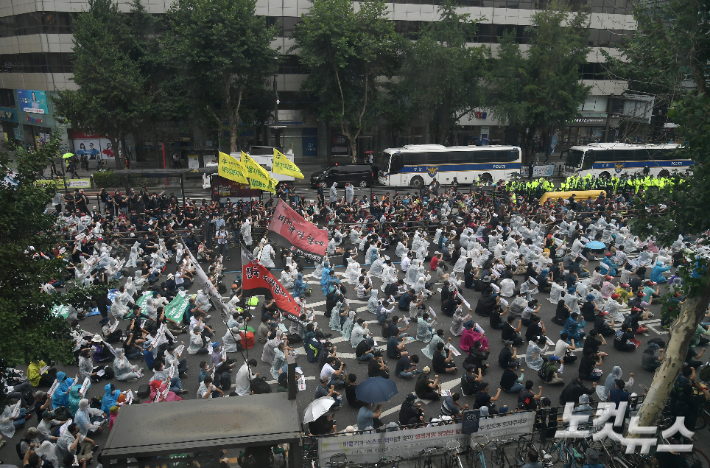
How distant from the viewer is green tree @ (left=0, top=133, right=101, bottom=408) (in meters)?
7.09

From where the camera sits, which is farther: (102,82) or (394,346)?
(102,82)

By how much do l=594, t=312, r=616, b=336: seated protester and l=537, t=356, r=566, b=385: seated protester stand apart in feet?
5.87

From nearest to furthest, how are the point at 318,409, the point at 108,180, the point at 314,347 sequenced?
1. the point at 318,409
2. the point at 314,347
3. the point at 108,180

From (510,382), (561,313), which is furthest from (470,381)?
(561,313)

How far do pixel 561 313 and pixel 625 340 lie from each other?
1.58 meters

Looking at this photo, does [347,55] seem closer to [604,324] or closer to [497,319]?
[497,319]

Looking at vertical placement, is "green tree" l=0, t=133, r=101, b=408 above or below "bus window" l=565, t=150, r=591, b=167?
above

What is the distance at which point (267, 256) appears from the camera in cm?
1789

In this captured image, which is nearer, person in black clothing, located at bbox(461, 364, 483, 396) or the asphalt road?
the asphalt road

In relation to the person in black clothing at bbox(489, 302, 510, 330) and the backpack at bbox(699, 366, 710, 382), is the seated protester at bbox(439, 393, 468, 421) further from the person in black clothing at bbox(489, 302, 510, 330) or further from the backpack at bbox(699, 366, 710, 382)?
the backpack at bbox(699, 366, 710, 382)

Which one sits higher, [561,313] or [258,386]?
[258,386]

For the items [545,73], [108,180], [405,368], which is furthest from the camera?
[545,73]

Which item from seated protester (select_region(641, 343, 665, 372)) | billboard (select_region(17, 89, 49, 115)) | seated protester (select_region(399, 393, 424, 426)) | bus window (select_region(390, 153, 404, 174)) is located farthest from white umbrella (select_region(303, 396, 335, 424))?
billboard (select_region(17, 89, 49, 115))

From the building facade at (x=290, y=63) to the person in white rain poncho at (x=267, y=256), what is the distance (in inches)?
818
